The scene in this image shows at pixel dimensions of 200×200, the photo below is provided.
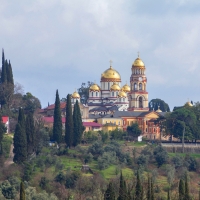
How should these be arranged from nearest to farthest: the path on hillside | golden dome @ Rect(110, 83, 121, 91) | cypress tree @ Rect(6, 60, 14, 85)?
the path on hillside
cypress tree @ Rect(6, 60, 14, 85)
golden dome @ Rect(110, 83, 121, 91)

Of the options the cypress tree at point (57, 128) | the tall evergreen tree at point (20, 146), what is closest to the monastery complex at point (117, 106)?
the cypress tree at point (57, 128)

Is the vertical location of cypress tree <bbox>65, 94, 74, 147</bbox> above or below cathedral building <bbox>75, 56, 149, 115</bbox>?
below

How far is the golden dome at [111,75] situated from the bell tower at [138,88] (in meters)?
2.97

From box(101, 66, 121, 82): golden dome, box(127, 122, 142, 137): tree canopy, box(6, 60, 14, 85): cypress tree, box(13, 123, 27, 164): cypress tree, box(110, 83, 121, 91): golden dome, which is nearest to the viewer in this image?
box(13, 123, 27, 164): cypress tree

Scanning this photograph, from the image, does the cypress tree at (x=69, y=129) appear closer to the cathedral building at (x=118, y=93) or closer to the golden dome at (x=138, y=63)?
the cathedral building at (x=118, y=93)

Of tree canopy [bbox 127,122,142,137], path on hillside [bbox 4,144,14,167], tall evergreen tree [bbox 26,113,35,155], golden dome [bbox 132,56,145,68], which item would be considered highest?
golden dome [bbox 132,56,145,68]

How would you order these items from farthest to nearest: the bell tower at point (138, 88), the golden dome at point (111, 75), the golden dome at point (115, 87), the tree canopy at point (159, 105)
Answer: the tree canopy at point (159, 105), the golden dome at point (111, 75), the golden dome at point (115, 87), the bell tower at point (138, 88)

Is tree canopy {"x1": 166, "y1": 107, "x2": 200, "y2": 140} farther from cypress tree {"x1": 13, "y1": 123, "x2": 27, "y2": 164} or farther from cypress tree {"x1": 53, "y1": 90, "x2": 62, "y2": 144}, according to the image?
cypress tree {"x1": 13, "y1": 123, "x2": 27, "y2": 164}

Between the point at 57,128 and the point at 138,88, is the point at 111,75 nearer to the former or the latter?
the point at 138,88

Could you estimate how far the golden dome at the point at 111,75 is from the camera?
10206 centimetres

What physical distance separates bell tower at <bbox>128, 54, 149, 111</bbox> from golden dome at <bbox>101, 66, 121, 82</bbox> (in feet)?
9.73

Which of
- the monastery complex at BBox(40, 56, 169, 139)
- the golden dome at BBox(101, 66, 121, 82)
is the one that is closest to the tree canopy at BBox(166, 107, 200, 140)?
the monastery complex at BBox(40, 56, 169, 139)

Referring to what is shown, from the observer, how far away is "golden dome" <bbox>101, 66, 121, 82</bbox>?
10206cm

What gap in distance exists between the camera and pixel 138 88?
9975cm
